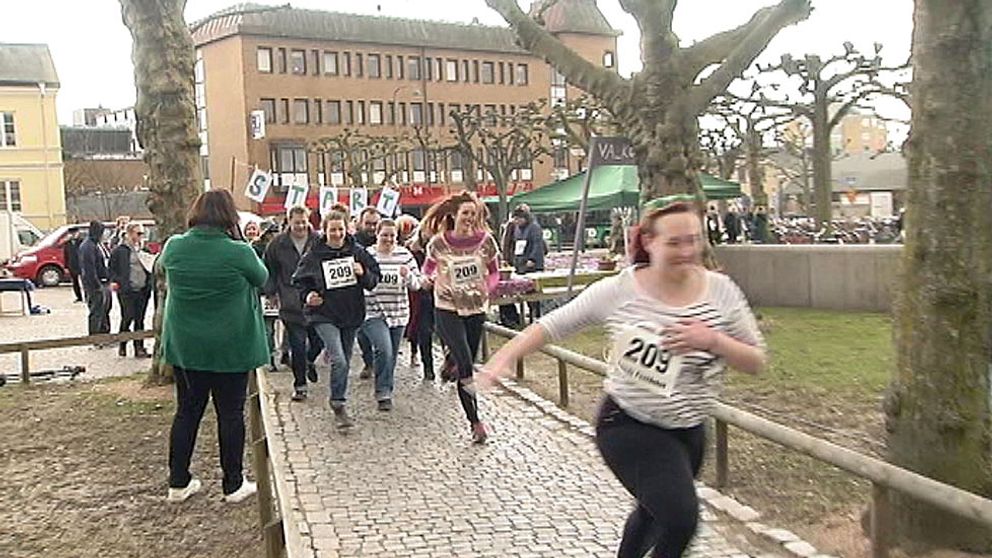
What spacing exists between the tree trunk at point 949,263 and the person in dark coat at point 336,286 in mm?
4844

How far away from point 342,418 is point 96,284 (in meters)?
9.41

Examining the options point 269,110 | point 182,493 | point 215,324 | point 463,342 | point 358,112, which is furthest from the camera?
point 358,112

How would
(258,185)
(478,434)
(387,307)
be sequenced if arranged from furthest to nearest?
1. (258,185)
2. (387,307)
3. (478,434)

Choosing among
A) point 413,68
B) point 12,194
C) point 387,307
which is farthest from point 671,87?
point 413,68

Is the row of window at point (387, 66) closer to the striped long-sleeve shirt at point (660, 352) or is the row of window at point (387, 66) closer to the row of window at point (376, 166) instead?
the row of window at point (376, 166)

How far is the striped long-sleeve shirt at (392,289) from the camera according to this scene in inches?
400

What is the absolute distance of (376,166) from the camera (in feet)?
249

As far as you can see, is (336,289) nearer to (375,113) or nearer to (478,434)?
(478,434)

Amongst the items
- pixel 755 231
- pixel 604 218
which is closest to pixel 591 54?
pixel 604 218

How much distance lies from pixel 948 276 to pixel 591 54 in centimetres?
8940

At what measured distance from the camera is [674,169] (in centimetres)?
1536

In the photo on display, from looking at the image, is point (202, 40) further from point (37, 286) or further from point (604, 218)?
point (37, 286)

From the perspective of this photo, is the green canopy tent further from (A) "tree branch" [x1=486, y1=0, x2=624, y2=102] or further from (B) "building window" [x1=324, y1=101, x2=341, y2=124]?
(B) "building window" [x1=324, y1=101, x2=341, y2=124]

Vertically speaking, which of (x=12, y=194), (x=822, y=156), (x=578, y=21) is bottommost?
(x=822, y=156)
